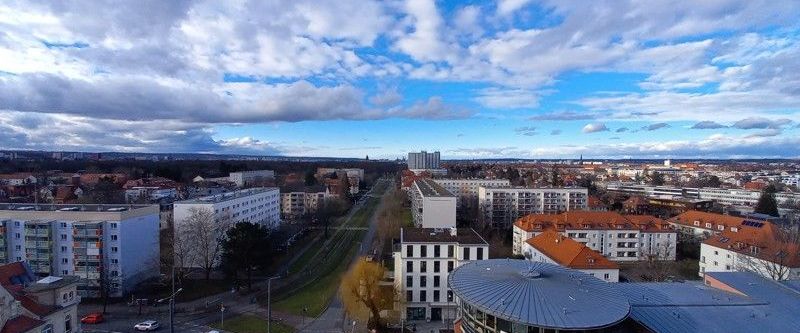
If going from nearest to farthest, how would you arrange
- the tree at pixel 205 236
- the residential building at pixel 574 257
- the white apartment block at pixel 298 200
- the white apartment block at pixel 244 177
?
1. the residential building at pixel 574 257
2. the tree at pixel 205 236
3. the white apartment block at pixel 298 200
4. the white apartment block at pixel 244 177

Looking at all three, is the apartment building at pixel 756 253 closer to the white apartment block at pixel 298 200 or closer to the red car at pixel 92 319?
the red car at pixel 92 319

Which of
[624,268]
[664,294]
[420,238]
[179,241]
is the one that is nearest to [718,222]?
[624,268]

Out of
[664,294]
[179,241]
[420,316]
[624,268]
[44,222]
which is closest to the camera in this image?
[664,294]

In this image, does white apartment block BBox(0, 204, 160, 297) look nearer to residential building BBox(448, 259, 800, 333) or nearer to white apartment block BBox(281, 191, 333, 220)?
residential building BBox(448, 259, 800, 333)

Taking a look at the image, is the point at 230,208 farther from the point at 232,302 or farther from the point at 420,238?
the point at 420,238

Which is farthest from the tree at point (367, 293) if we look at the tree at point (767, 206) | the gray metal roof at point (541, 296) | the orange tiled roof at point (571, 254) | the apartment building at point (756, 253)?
the tree at point (767, 206)

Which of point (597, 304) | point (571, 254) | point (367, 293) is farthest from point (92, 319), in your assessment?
point (571, 254)
